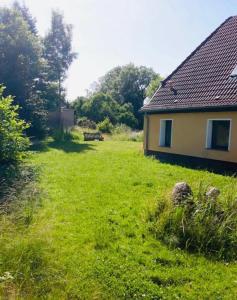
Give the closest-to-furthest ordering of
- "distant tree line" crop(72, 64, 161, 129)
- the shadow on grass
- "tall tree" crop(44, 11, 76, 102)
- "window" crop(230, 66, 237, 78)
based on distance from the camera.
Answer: "window" crop(230, 66, 237, 78) → the shadow on grass → "tall tree" crop(44, 11, 76, 102) → "distant tree line" crop(72, 64, 161, 129)

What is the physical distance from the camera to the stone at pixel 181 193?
5.70 metres

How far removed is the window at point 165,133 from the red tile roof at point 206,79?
2.90ft

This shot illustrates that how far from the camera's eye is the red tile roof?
12023 millimetres

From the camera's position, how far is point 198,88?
13.4 m

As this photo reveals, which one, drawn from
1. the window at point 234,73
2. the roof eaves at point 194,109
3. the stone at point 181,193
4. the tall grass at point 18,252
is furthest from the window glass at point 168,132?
the tall grass at point 18,252

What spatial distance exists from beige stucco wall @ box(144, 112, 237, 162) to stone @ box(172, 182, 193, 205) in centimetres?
621

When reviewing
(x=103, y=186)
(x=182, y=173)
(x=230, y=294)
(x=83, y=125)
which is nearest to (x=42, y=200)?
(x=103, y=186)

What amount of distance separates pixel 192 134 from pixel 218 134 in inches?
47.0

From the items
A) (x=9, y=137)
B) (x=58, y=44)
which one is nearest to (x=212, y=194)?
(x=9, y=137)

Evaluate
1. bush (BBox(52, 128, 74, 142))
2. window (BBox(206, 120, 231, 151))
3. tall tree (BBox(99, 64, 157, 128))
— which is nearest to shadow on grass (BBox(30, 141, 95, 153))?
bush (BBox(52, 128, 74, 142))

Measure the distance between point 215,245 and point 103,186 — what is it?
4.29m

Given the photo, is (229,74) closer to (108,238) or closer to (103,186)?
(103,186)

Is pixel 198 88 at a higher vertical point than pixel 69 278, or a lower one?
higher

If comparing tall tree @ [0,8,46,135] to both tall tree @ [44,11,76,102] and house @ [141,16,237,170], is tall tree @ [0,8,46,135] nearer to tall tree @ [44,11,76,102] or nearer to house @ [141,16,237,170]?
tall tree @ [44,11,76,102]
